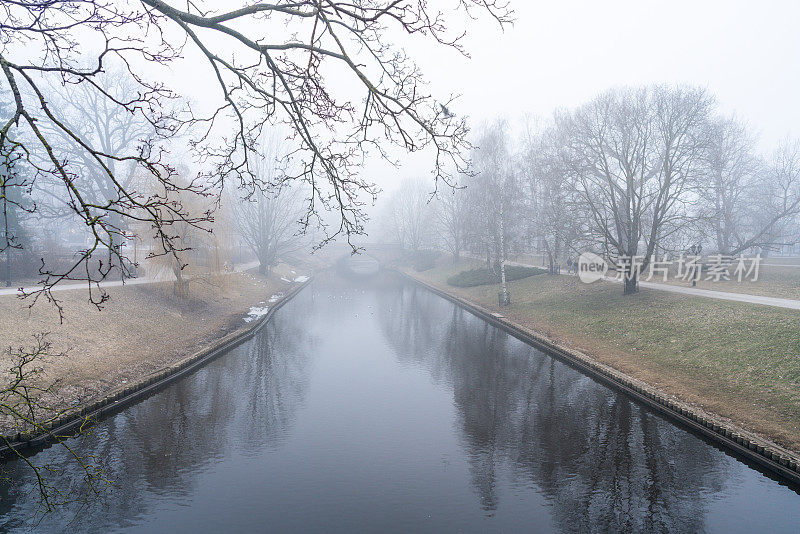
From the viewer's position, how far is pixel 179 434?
10414mm

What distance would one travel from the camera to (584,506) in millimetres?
7695

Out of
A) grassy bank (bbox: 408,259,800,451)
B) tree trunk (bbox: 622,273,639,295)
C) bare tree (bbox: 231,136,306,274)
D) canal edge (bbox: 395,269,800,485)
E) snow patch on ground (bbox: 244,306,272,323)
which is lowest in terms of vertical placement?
snow patch on ground (bbox: 244,306,272,323)

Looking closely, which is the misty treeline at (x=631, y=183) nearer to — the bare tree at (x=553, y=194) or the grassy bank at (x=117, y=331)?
the bare tree at (x=553, y=194)

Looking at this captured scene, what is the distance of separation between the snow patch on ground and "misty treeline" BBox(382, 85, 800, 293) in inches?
459

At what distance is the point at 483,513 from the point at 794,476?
5713 millimetres

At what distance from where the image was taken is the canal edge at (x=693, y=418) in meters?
8.45

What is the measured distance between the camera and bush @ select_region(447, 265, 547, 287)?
110 ft

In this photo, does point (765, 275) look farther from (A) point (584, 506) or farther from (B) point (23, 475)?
(B) point (23, 475)

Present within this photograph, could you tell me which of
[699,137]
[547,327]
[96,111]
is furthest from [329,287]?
[699,137]

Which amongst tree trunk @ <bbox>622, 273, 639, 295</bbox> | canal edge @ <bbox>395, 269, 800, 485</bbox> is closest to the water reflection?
canal edge @ <bbox>395, 269, 800, 485</bbox>

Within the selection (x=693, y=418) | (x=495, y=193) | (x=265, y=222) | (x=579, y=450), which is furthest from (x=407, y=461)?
(x=265, y=222)

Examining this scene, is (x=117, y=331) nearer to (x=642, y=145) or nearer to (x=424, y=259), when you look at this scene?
(x=642, y=145)

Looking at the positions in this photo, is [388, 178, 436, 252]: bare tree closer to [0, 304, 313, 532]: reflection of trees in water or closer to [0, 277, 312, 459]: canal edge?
[0, 277, 312, 459]: canal edge

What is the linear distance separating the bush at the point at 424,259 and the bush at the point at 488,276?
1629 cm
